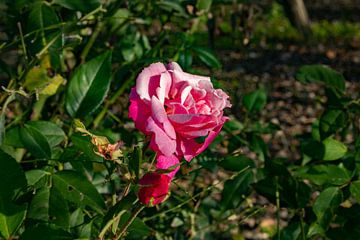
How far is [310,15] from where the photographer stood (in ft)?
24.8

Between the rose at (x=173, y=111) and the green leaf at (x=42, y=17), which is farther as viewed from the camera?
the green leaf at (x=42, y=17)

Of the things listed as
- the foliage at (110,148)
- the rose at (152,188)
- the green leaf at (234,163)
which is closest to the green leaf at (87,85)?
the foliage at (110,148)

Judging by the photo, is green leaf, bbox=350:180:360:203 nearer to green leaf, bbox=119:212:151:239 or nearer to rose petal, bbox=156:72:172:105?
green leaf, bbox=119:212:151:239

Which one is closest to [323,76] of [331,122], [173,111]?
[331,122]

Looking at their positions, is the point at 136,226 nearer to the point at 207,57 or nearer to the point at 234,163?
the point at 234,163

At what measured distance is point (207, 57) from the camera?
153 centimetres

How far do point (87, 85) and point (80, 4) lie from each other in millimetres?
193

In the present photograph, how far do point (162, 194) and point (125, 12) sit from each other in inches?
33.4

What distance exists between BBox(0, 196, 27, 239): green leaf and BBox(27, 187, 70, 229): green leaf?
0.21 feet

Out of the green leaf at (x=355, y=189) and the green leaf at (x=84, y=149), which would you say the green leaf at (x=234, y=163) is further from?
the green leaf at (x=84, y=149)

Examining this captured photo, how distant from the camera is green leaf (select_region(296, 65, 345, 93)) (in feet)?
4.75

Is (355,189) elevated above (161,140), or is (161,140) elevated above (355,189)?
(161,140)

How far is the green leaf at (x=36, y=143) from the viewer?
3.61 feet

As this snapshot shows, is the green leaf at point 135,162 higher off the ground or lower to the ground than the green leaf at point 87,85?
higher
